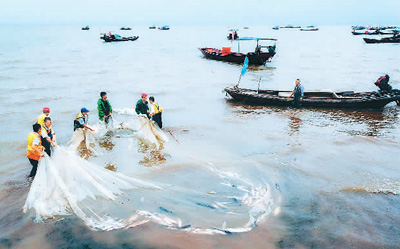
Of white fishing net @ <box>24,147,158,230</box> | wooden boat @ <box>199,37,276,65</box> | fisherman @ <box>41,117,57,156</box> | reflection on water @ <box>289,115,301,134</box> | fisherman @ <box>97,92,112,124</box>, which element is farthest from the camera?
wooden boat @ <box>199,37,276,65</box>

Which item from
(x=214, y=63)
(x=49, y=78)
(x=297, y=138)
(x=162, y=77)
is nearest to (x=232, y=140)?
(x=297, y=138)

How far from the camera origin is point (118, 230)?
19.3ft

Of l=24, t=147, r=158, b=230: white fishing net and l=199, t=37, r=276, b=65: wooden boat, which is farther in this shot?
l=199, t=37, r=276, b=65: wooden boat

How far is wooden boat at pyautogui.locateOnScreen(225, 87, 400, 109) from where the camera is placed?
15.6m

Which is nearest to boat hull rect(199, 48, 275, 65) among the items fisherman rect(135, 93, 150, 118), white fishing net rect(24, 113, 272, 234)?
fisherman rect(135, 93, 150, 118)

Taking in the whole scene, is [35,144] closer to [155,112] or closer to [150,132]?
[150,132]

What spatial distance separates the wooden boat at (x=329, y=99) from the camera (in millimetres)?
15646

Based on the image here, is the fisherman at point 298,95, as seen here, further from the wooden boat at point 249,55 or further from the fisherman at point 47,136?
the wooden boat at point 249,55

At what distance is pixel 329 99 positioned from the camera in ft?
52.3

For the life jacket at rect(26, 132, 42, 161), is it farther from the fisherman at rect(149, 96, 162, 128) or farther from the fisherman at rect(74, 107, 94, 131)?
the fisherman at rect(149, 96, 162, 128)

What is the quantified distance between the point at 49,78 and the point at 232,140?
21.6 meters

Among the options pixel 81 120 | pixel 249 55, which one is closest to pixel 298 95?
pixel 81 120

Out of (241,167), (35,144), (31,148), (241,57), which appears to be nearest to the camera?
(35,144)

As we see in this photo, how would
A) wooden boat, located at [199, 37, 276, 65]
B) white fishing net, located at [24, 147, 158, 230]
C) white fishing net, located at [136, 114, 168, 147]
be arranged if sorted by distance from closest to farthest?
1. white fishing net, located at [24, 147, 158, 230]
2. white fishing net, located at [136, 114, 168, 147]
3. wooden boat, located at [199, 37, 276, 65]
